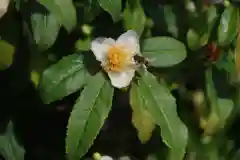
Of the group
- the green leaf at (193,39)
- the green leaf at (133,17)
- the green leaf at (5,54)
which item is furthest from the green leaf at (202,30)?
the green leaf at (5,54)

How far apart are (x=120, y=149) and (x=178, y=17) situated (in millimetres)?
336

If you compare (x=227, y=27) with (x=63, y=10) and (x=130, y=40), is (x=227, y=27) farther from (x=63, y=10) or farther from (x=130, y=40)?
(x=63, y=10)

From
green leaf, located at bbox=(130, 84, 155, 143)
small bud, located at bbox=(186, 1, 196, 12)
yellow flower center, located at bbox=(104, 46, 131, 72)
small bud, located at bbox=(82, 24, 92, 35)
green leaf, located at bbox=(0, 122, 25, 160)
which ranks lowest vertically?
green leaf, located at bbox=(0, 122, 25, 160)

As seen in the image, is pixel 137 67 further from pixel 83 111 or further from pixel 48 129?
pixel 48 129

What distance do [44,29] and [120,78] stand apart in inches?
6.1

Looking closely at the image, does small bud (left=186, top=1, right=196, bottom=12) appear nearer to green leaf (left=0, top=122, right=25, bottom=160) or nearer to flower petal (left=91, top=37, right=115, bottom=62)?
flower petal (left=91, top=37, right=115, bottom=62)

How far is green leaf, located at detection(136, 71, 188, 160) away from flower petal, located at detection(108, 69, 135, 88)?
19 millimetres

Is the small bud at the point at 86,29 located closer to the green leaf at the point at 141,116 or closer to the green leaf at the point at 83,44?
the green leaf at the point at 83,44

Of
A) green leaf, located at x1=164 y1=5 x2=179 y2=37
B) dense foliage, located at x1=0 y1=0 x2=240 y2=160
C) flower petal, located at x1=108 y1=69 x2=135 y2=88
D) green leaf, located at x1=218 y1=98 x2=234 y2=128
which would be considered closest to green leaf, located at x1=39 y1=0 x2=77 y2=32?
dense foliage, located at x1=0 y1=0 x2=240 y2=160

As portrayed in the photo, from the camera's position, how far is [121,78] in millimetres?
992

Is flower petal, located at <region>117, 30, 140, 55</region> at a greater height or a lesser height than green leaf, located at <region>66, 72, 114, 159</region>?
greater

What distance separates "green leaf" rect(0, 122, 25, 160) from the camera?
1.14 meters

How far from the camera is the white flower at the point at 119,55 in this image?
3.26 ft

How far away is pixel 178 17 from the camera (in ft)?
3.71
